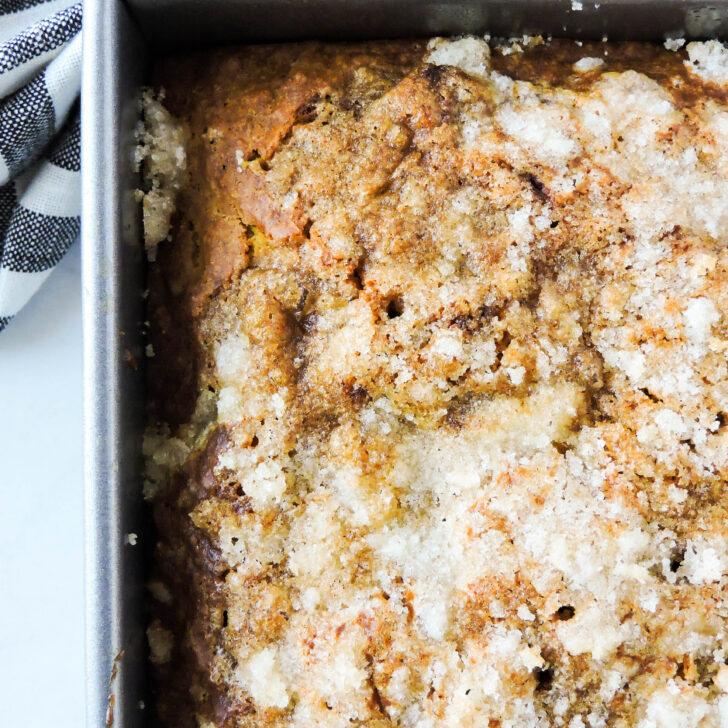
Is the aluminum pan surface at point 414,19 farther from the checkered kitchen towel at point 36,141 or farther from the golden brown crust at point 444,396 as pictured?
the checkered kitchen towel at point 36,141

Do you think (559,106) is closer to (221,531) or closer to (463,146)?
(463,146)

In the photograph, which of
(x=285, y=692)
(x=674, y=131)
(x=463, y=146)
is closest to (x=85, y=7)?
(x=463, y=146)

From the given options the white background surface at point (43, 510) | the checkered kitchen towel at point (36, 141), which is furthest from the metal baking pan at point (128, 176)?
the white background surface at point (43, 510)

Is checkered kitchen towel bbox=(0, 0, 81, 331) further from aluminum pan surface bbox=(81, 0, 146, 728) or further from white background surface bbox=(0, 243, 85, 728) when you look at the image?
aluminum pan surface bbox=(81, 0, 146, 728)

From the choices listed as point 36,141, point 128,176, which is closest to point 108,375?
point 128,176

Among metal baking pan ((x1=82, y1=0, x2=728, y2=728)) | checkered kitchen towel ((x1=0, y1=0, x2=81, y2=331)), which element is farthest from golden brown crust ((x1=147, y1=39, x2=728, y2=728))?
checkered kitchen towel ((x1=0, y1=0, x2=81, y2=331))

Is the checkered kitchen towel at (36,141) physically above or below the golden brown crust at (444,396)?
above
